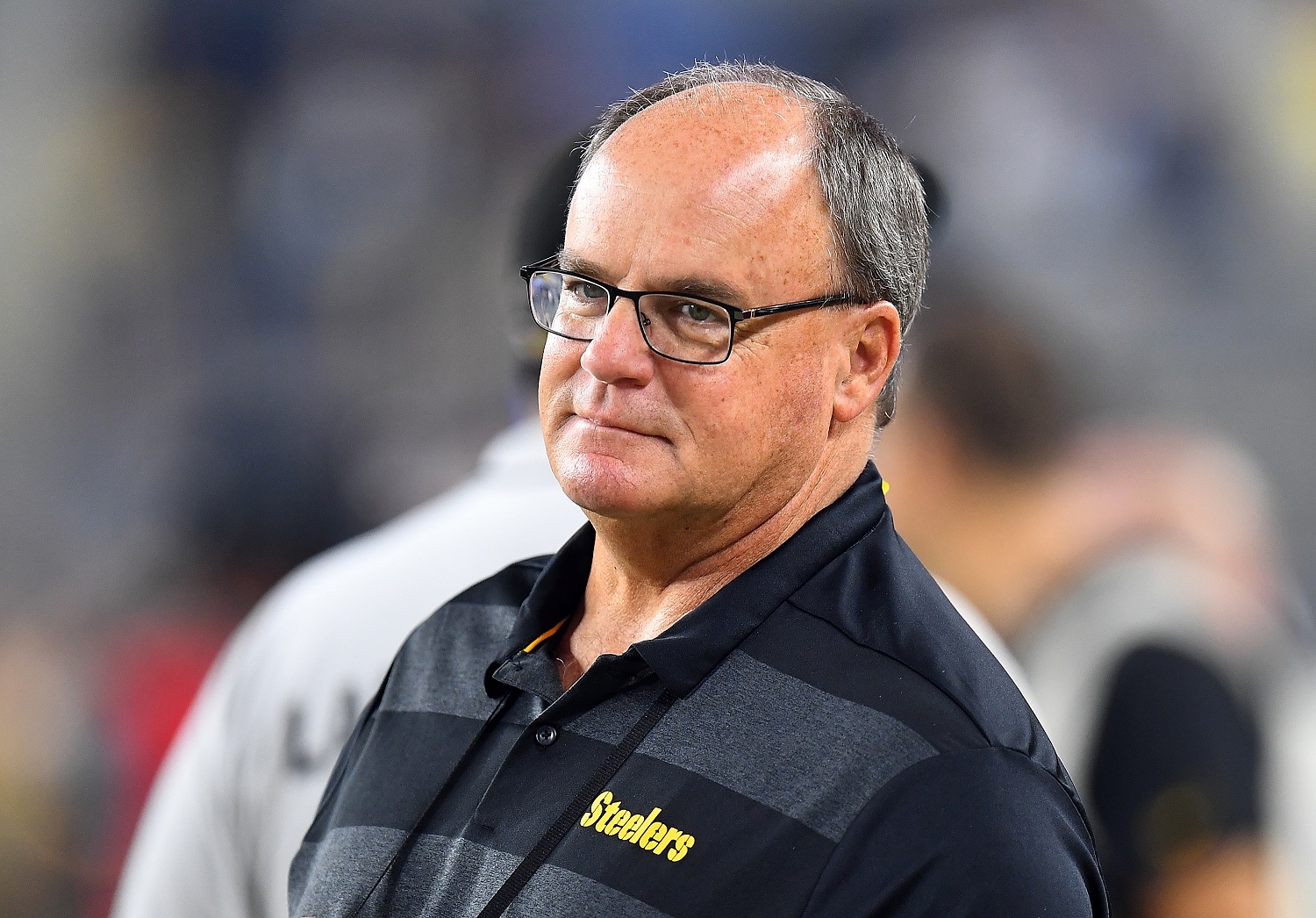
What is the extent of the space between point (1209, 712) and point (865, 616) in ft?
5.11

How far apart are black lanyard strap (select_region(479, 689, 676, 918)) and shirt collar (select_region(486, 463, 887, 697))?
0.11ft

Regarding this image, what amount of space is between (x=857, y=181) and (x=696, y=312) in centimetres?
18

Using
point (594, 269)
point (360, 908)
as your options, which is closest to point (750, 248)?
point (594, 269)

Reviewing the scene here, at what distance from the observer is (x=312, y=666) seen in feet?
5.97

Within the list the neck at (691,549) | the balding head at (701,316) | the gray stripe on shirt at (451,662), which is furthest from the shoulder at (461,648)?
the balding head at (701,316)

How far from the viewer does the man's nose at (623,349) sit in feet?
3.38

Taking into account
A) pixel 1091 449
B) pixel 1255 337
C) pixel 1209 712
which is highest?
pixel 1255 337

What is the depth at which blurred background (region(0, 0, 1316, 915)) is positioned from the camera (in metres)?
2.82

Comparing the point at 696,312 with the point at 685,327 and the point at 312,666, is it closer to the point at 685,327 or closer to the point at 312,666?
the point at 685,327

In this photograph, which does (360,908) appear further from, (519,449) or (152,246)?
(152,246)

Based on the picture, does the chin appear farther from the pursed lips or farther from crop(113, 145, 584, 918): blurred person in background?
crop(113, 145, 584, 918): blurred person in background

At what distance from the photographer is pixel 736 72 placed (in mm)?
1157

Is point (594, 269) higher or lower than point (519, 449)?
higher

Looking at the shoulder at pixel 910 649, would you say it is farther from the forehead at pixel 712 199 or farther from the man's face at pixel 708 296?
the forehead at pixel 712 199
